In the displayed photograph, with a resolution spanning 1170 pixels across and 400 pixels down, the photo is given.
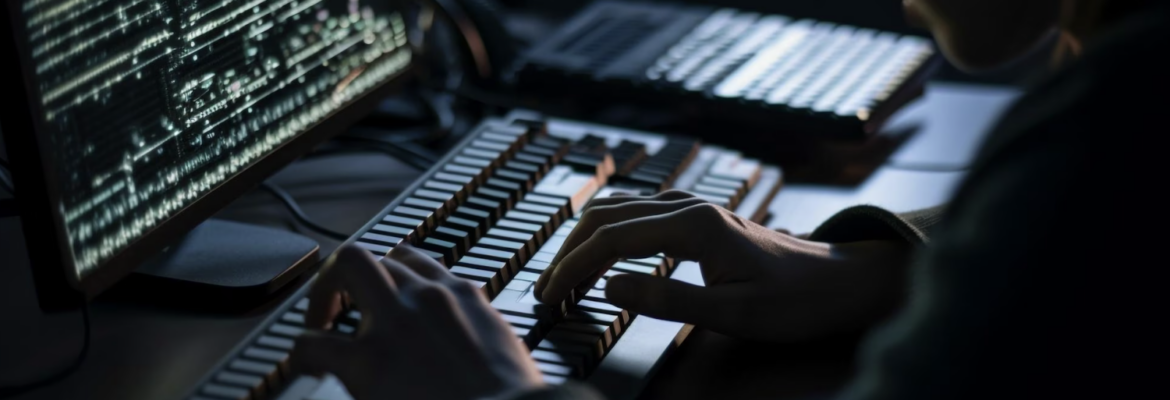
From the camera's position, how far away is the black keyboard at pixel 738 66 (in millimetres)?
1000

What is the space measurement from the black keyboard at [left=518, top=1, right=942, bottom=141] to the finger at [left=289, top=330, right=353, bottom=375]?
52 centimetres

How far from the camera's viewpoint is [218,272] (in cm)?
73

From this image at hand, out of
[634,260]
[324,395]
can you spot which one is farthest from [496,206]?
[324,395]

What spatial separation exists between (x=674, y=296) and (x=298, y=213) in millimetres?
324

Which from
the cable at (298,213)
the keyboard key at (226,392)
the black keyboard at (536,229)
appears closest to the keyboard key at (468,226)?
the black keyboard at (536,229)

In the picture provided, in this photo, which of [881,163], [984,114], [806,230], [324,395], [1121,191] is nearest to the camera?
[1121,191]

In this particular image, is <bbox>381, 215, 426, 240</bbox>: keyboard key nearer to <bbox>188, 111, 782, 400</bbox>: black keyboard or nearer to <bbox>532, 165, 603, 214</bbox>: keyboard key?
<bbox>188, 111, 782, 400</bbox>: black keyboard

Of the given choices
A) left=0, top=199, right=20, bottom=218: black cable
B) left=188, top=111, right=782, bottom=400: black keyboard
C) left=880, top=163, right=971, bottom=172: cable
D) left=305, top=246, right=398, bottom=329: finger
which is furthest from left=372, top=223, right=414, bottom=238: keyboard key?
left=880, top=163, right=971, bottom=172: cable

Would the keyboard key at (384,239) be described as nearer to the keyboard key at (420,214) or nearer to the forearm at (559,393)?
the keyboard key at (420,214)

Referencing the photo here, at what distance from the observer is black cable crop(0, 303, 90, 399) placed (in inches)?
24.5

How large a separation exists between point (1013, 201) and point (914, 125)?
714 millimetres

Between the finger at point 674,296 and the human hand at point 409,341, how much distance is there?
0.10 m

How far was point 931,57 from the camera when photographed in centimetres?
114

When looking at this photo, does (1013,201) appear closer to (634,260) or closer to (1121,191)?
(1121,191)
